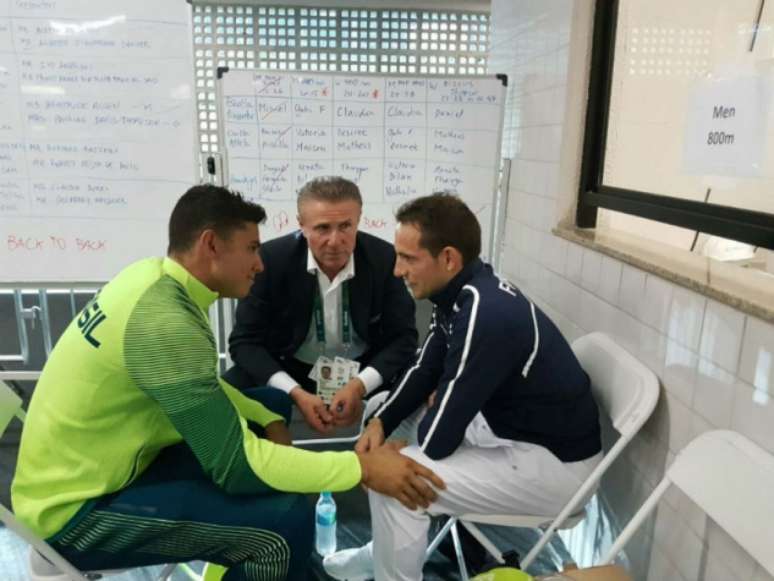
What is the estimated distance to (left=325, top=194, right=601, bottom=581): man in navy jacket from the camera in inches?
56.9

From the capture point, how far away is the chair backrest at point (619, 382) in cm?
148

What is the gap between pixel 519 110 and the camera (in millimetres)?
2695

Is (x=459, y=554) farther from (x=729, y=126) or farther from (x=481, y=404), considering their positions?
(x=729, y=126)

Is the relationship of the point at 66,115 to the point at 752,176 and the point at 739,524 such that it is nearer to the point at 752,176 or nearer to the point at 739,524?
the point at 752,176

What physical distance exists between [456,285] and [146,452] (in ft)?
2.88

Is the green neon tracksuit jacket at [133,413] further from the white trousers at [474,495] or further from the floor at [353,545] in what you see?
the floor at [353,545]

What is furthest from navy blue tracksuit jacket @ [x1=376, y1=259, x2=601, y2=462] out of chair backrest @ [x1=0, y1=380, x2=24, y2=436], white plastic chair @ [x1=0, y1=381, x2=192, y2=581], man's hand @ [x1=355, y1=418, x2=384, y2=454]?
chair backrest @ [x1=0, y1=380, x2=24, y2=436]

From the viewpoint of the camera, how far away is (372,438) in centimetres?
170

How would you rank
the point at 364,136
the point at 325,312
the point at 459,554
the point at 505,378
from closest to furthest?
the point at 505,378, the point at 459,554, the point at 325,312, the point at 364,136

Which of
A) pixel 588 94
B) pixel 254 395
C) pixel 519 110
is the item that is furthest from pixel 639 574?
pixel 519 110

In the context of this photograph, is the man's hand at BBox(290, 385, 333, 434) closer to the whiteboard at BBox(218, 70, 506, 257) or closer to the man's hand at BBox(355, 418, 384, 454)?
the man's hand at BBox(355, 418, 384, 454)

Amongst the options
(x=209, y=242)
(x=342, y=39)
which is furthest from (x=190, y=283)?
(x=342, y=39)

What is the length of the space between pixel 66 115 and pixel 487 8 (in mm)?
2098

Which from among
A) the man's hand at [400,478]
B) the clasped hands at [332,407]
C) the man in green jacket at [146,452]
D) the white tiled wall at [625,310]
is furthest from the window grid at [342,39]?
the man's hand at [400,478]
